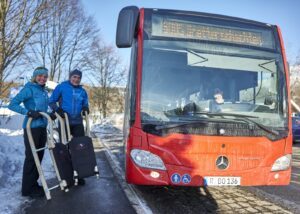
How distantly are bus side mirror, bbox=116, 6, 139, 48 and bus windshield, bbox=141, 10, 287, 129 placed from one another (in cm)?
20

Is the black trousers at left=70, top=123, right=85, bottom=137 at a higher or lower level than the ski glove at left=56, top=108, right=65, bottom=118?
lower

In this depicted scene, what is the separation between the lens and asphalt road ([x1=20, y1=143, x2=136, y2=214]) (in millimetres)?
4621

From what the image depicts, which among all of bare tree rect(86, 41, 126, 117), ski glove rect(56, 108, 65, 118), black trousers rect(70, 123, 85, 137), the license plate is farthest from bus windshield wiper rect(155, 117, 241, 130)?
bare tree rect(86, 41, 126, 117)

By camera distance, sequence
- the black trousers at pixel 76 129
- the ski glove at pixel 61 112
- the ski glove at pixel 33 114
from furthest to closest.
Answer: the black trousers at pixel 76 129, the ski glove at pixel 61 112, the ski glove at pixel 33 114

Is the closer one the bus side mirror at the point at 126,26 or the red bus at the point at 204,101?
the red bus at the point at 204,101

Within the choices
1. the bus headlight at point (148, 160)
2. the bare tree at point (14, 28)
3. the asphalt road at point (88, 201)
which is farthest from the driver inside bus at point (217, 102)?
the bare tree at point (14, 28)

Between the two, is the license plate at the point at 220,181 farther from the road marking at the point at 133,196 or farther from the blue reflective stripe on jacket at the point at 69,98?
the blue reflective stripe on jacket at the point at 69,98

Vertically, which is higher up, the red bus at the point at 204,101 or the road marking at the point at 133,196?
the red bus at the point at 204,101

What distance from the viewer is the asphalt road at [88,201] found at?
4.62m

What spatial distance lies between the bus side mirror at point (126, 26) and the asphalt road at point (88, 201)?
7.61 feet

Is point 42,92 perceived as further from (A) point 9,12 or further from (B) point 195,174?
(A) point 9,12

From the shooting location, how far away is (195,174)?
4.55 m

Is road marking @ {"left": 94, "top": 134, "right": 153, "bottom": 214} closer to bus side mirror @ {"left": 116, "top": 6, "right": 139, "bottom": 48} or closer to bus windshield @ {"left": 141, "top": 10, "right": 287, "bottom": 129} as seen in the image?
bus windshield @ {"left": 141, "top": 10, "right": 287, "bottom": 129}

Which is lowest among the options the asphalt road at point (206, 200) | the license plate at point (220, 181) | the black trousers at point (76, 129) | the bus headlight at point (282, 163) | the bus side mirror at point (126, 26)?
the asphalt road at point (206, 200)
